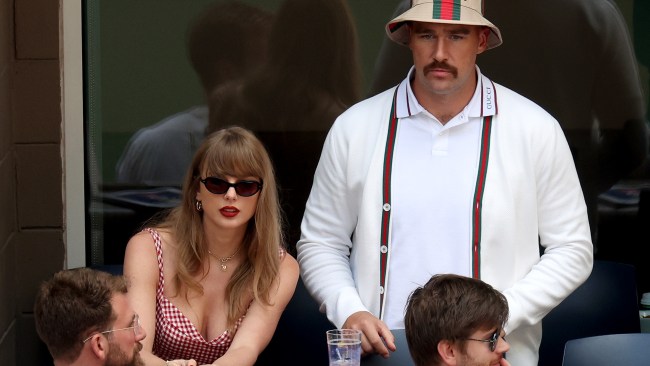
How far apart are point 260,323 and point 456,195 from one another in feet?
2.45

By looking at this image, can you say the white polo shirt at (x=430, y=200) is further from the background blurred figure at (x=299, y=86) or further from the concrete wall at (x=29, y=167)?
the concrete wall at (x=29, y=167)

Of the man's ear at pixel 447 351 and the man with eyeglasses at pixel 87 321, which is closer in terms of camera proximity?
the man with eyeglasses at pixel 87 321

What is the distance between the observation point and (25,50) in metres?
5.01

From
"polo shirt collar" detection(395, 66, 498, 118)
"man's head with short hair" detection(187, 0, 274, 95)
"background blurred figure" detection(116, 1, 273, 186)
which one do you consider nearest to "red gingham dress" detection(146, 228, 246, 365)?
"polo shirt collar" detection(395, 66, 498, 118)

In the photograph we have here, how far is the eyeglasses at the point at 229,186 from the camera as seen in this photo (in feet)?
13.0

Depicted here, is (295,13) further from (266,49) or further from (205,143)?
(205,143)

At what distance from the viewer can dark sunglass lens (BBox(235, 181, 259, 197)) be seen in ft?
13.0

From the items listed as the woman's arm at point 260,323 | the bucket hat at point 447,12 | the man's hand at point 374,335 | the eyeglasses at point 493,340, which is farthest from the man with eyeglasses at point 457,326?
the bucket hat at point 447,12

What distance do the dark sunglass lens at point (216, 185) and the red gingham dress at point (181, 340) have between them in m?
0.40

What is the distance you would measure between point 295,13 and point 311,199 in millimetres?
1309

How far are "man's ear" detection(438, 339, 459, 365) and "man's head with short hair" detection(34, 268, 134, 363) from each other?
78 centimetres

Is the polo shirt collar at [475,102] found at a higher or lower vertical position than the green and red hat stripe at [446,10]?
lower

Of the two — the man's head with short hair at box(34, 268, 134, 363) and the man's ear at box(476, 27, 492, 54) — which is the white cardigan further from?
the man's head with short hair at box(34, 268, 134, 363)

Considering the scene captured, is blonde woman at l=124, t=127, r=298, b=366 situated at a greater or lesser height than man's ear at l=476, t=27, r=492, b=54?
lesser
